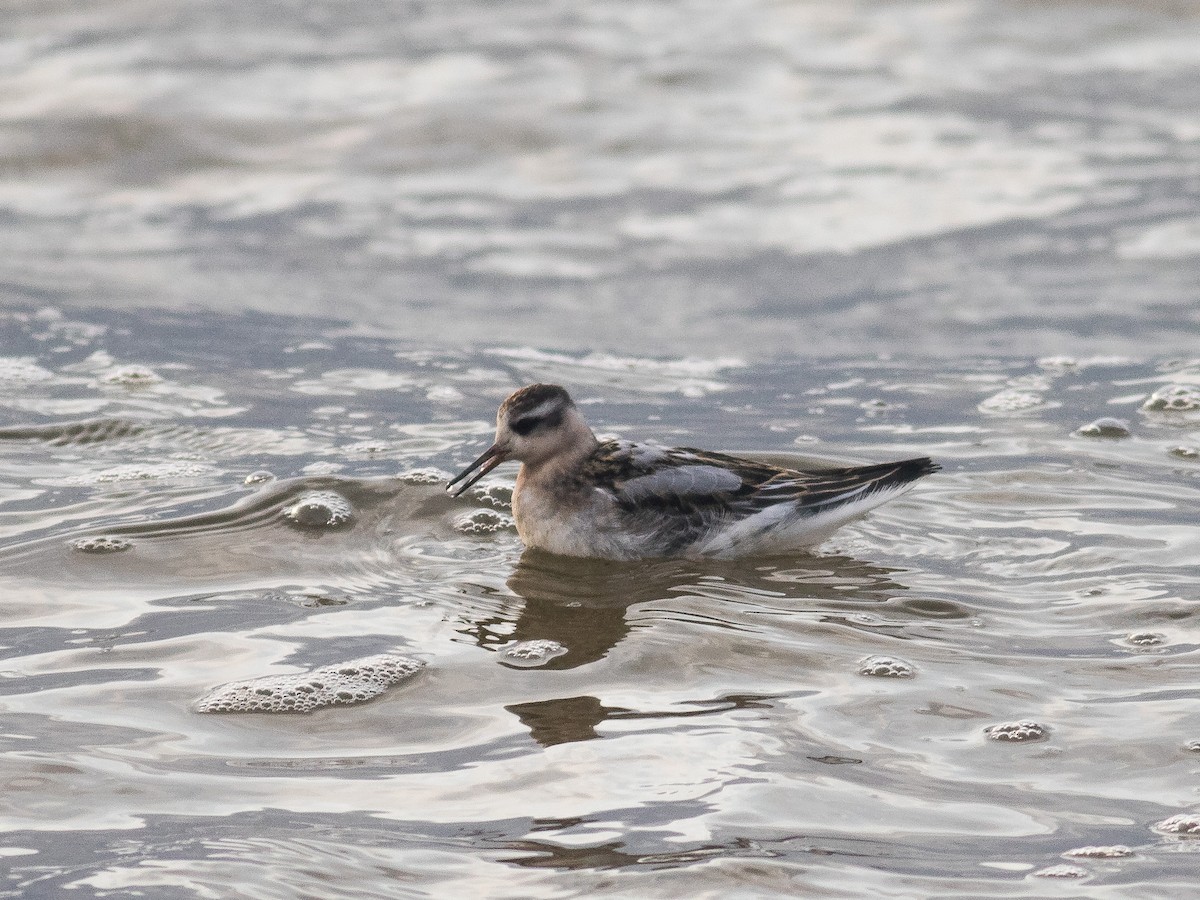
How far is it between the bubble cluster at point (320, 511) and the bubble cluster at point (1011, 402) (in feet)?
14.2

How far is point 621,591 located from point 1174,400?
4.50 metres

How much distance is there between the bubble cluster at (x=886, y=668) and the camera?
21.2ft

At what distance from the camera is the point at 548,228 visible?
14766 millimetres

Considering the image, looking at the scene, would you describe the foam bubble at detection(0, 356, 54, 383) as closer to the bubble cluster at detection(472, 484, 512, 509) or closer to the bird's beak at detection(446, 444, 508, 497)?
the bubble cluster at detection(472, 484, 512, 509)

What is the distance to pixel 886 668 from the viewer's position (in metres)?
6.50

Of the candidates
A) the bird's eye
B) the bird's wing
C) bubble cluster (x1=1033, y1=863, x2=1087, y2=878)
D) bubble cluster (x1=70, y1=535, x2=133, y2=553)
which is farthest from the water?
the bird's eye

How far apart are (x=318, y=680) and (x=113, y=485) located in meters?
2.95

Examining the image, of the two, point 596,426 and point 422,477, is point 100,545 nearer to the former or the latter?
point 422,477

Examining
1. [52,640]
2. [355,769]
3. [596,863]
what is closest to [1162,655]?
[596,863]

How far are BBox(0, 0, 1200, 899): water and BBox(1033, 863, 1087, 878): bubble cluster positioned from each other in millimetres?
17

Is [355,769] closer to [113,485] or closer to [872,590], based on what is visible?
[872,590]

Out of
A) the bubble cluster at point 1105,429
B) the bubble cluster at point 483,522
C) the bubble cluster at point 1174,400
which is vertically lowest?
the bubble cluster at point 483,522

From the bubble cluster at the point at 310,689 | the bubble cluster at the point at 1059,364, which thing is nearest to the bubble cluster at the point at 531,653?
the bubble cluster at the point at 310,689

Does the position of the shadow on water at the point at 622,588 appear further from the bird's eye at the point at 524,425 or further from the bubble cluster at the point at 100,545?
the bubble cluster at the point at 100,545
